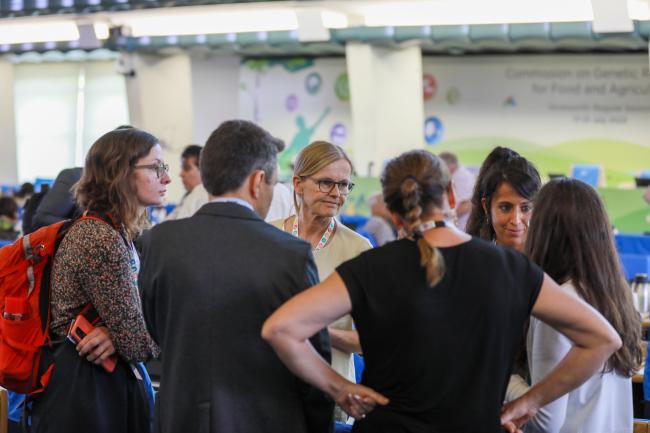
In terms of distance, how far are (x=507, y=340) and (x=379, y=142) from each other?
10.6 meters

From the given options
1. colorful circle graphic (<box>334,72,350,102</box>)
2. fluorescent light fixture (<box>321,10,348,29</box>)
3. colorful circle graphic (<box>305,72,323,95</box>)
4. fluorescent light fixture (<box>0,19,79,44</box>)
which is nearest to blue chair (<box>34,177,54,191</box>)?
fluorescent light fixture (<box>321,10,348,29</box>)

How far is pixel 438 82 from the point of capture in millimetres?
14828

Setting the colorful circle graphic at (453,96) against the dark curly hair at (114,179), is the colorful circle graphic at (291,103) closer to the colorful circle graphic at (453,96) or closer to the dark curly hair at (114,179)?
the colorful circle graphic at (453,96)

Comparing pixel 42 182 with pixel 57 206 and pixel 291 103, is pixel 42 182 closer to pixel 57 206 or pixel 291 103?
pixel 57 206

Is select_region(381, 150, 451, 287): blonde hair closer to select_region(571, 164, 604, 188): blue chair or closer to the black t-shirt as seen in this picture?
the black t-shirt

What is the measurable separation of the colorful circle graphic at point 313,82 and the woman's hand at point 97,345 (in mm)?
Answer: 13322

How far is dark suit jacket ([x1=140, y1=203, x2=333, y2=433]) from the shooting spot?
2.35m

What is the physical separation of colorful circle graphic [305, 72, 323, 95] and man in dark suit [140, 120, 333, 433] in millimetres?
13657

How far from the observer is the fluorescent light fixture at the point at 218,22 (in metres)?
10.7

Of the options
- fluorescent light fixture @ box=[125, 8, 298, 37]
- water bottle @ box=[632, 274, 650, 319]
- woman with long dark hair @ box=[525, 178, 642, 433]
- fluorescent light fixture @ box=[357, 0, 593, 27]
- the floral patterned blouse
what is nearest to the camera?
woman with long dark hair @ box=[525, 178, 642, 433]

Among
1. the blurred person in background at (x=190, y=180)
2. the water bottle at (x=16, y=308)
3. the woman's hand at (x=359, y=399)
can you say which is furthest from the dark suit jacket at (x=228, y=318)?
the blurred person in background at (x=190, y=180)

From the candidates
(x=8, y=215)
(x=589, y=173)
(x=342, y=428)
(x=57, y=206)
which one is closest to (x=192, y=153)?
(x=57, y=206)

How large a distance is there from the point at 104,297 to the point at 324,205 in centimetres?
88

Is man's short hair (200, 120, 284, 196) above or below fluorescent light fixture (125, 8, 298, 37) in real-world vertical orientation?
below
